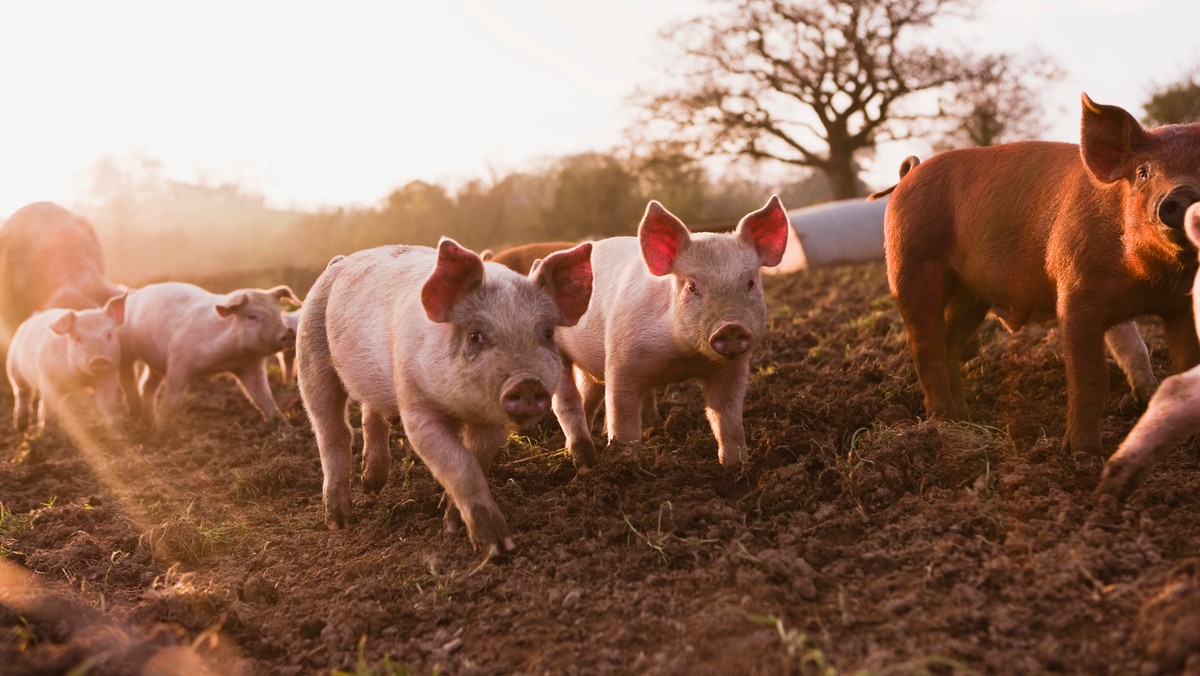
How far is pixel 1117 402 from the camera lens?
16.9 feet

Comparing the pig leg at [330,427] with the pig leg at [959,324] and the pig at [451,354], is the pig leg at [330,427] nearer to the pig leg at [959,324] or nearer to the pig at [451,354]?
the pig at [451,354]

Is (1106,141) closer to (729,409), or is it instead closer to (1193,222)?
(1193,222)

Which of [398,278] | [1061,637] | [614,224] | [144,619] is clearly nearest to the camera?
[1061,637]

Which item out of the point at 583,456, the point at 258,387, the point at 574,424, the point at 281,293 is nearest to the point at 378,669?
the point at 583,456

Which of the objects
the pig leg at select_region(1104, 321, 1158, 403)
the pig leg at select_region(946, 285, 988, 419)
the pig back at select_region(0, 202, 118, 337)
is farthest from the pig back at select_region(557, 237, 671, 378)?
the pig back at select_region(0, 202, 118, 337)

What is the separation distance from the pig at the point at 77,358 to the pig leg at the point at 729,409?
6590mm

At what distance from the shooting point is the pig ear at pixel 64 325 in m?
9.05

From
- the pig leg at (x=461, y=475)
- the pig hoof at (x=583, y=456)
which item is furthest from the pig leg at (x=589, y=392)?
the pig leg at (x=461, y=475)

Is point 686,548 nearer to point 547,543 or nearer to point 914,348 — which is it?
point 547,543

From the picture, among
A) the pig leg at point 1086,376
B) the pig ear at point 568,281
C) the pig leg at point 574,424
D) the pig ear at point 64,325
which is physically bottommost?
the pig ear at point 64,325

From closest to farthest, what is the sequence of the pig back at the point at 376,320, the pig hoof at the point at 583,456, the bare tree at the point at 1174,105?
the pig back at the point at 376,320, the pig hoof at the point at 583,456, the bare tree at the point at 1174,105

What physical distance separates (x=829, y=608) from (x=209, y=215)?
38554 mm

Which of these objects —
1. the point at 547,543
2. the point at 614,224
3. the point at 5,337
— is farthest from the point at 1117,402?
the point at 614,224

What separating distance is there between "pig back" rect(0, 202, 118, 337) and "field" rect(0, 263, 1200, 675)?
739 cm
